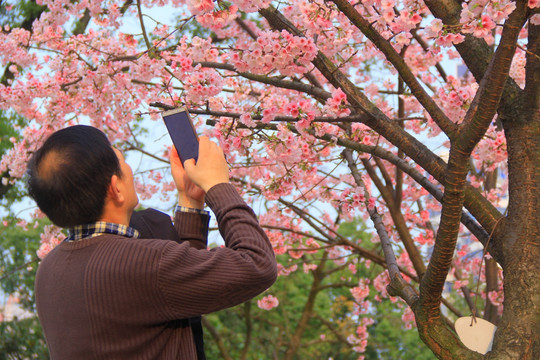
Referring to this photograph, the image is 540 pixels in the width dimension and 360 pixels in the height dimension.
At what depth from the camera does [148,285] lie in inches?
45.2

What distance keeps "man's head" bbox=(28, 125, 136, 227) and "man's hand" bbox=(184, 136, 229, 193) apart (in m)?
0.17

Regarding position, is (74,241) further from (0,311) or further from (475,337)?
(0,311)

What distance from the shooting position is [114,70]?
4406mm

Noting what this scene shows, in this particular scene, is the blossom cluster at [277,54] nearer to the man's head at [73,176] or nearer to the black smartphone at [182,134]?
the black smartphone at [182,134]

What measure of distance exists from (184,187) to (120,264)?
32 cm

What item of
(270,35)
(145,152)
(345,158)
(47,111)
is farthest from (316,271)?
(270,35)

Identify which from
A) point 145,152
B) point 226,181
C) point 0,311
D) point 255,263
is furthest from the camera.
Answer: point 0,311

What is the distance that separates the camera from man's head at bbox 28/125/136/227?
1214 mm

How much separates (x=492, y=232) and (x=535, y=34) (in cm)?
75

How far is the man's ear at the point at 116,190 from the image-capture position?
124cm

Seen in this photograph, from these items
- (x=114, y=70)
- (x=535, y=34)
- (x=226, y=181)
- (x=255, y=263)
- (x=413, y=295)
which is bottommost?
(x=255, y=263)

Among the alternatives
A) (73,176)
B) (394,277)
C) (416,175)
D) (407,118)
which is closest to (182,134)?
(73,176)

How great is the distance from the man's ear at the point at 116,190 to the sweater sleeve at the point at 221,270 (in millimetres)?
170

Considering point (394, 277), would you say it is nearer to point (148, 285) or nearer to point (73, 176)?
point (148, 285)
